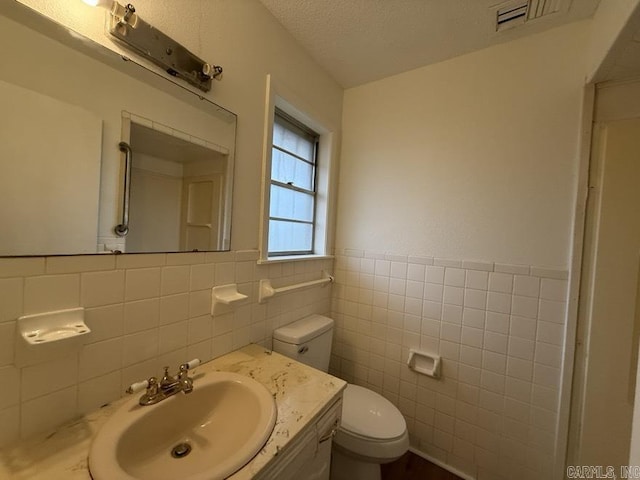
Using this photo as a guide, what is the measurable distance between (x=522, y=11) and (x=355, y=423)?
6.84ft

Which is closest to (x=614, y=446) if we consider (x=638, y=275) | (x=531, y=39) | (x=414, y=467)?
(x=638, y=275)

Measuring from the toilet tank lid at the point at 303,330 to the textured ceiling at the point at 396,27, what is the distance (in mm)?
1625

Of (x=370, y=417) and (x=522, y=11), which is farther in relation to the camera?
(x=370, y=417)

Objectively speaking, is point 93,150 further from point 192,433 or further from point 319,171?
point 319,171

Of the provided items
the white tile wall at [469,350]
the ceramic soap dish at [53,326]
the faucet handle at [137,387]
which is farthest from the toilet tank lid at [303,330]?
the ceramic soap dish at [53,326]

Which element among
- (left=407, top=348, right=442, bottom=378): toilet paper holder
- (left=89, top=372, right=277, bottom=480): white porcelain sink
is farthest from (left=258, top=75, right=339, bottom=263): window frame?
(left=407, top=348, right=442, bottom=378): toilet paper holder

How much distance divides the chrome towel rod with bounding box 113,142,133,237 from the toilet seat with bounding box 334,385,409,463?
1239 mm

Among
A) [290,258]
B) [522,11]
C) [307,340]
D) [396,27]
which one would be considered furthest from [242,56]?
[307,340]

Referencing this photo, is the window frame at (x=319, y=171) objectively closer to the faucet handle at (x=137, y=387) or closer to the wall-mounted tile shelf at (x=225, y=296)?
the wall-mounted tile shelf at (x=225, y=296)

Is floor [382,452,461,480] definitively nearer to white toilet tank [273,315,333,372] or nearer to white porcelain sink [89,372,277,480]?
white toilet tank [273,315,333,372]

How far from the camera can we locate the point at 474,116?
144 centimetres

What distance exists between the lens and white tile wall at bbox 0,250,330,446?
642 mm

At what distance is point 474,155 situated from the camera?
1437 mm

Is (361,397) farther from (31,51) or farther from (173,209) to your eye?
(31,51)
